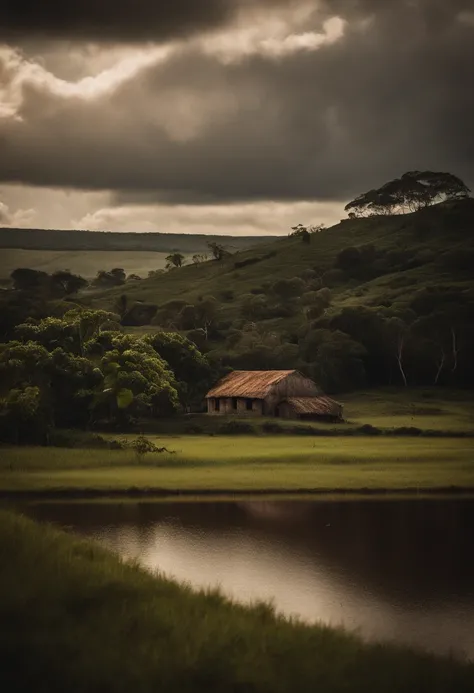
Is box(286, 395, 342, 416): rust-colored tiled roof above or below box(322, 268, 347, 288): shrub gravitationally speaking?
below

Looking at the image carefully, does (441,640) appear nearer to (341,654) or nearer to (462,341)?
(341,654)

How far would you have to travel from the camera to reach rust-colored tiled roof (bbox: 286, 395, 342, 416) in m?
90.6

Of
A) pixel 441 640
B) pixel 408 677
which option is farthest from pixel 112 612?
pixel 441 640

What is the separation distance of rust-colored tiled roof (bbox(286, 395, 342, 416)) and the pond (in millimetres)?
42496

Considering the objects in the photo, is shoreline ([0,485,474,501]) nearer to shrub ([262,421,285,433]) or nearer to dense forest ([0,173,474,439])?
dense forest ([0,173,474,439])

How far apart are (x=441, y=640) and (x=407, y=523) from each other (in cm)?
1739

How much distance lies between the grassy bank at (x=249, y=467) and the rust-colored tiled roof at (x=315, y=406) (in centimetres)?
2082

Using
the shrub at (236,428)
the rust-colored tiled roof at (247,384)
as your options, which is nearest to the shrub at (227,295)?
the rust-colored tiled roof at (247,384)

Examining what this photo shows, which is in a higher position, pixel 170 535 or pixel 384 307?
pixel 384 307

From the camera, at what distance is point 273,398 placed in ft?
311

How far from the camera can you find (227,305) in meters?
179

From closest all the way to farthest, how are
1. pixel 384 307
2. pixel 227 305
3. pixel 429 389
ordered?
1. pixel 429 389
2. pixel 384 307
3. pixel 227 305

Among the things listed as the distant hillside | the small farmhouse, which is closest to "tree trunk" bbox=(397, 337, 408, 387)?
the distant hillside

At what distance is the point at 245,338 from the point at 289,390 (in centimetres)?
3923
